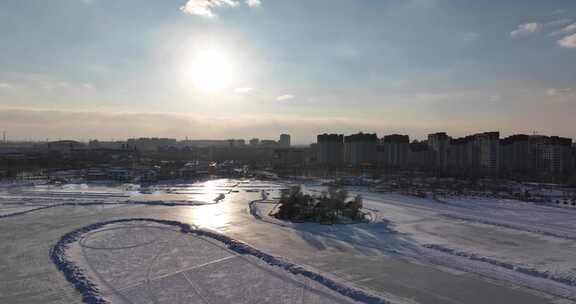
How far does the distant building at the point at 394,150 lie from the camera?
48344mm

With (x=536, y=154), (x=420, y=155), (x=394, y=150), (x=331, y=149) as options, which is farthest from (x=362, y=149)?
(x=536, y=154)

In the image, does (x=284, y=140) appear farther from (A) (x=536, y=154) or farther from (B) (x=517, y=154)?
(A) (x=536, y=154)

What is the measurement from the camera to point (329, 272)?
8758mm

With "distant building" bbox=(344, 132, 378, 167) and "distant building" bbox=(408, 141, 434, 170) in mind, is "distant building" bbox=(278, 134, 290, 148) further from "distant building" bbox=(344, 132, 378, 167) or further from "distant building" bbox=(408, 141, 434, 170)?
"distant building" bbox=(408, 141, 434, 170)

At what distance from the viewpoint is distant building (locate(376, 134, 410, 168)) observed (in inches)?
1903

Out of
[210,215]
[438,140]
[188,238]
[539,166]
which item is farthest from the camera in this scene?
[438,140]

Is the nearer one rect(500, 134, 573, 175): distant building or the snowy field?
the snowy field

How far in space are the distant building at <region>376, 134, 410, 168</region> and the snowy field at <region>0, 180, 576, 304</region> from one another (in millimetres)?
30517

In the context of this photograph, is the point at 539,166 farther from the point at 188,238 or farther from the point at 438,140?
the point at 188,238

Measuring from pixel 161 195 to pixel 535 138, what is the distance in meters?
37.5

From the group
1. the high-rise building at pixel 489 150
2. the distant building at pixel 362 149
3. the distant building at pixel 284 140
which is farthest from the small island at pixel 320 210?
the distant building at pixel 284 140

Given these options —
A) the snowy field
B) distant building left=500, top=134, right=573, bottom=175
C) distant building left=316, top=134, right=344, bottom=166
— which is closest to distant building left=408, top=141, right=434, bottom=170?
distant building left=500, top=134, right=573, bottom=175

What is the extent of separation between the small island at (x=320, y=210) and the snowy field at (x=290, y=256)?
773 mm

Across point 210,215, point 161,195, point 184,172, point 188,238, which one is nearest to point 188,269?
point 188,238
